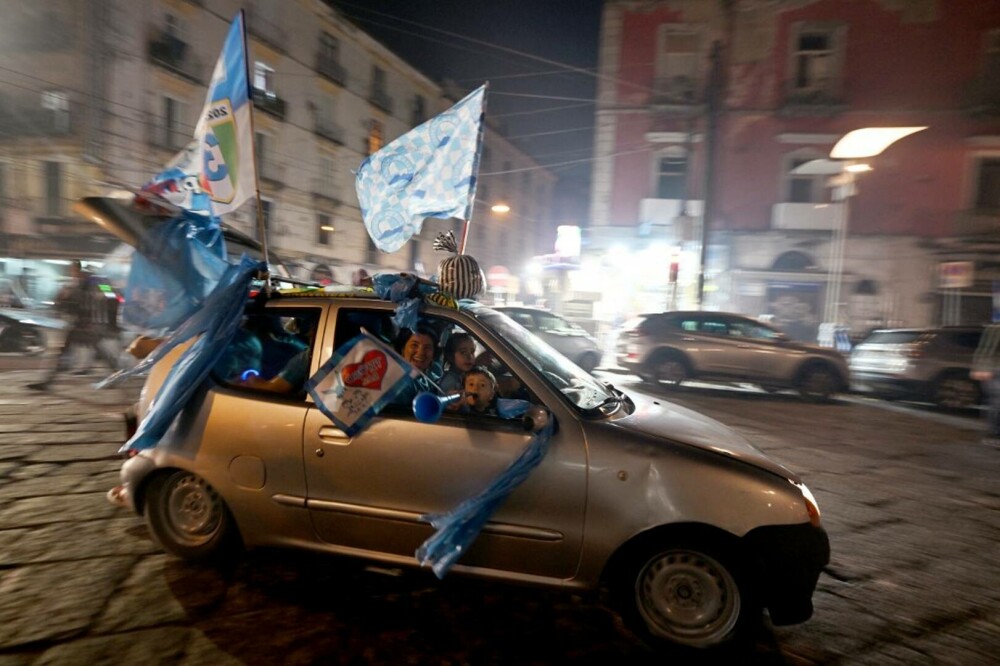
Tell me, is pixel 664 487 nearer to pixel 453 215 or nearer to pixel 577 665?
pixel 577 665

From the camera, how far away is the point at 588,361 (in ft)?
42.8

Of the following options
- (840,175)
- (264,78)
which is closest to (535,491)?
(840,175)

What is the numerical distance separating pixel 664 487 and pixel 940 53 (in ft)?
81.4

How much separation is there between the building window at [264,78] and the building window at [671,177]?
16952mm

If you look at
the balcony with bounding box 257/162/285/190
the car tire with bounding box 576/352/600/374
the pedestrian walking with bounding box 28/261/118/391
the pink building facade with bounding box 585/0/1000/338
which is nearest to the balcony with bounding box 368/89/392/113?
the balcony with bounding box 257/162/285/190

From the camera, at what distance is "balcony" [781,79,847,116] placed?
800 inches

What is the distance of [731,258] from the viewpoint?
2097 centimetres

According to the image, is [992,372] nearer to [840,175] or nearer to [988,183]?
[840,175]

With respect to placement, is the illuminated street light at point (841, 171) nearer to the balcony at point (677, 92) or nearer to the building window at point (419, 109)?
the balcony at point (677, 92)

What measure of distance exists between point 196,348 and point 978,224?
24208mm

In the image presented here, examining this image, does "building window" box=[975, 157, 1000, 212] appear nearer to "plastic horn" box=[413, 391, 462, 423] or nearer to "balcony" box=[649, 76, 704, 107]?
"balcony" box=[649, 76, 704, 107]

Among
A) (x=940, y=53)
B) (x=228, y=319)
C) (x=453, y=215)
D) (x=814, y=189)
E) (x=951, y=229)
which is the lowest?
(x=228, y=319)

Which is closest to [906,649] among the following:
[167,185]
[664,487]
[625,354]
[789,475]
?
[789,475]

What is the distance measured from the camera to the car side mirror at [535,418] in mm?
2748
